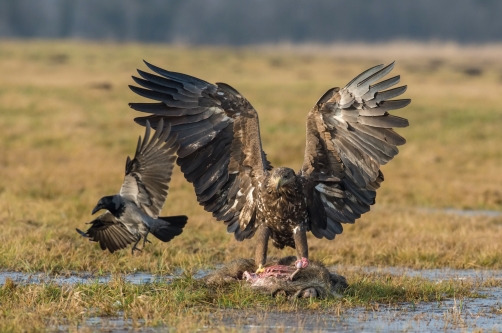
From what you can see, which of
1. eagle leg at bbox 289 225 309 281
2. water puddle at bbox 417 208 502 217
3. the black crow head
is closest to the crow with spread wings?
eagle leg at bbox 289 225 309 281

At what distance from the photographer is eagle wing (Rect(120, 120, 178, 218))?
7.66 m

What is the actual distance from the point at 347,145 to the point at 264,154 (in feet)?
2.35

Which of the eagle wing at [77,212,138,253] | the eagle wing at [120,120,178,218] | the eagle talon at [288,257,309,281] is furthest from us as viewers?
the eagle wing at [77,212,138,253]

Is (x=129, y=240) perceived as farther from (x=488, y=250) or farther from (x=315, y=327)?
(x=488, y=250)

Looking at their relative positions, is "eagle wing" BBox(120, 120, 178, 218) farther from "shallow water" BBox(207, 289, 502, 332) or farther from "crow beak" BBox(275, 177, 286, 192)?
"shallow water" BBox(207, 289, 502, 332)

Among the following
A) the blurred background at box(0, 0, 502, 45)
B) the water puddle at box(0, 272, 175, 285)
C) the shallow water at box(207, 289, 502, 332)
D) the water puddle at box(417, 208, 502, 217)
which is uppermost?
the blurred background at box(0, 0, 502, 45)

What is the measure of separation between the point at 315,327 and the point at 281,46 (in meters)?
102

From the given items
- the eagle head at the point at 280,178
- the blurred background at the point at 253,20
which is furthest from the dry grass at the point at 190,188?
the blurred background at the point at 253,20

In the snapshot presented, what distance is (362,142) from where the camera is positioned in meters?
7.77

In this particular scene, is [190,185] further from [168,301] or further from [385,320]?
[385,320]

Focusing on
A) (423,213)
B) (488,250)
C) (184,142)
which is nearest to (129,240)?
(184,142)

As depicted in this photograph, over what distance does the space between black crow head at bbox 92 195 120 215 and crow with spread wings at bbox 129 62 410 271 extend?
0.66 metres

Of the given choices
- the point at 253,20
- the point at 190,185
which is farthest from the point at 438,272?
the point at 253,20

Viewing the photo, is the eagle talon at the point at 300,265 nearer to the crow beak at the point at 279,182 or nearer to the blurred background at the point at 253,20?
the crow beak at the point at 279,182
